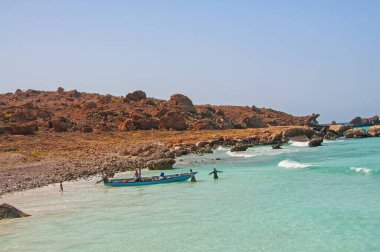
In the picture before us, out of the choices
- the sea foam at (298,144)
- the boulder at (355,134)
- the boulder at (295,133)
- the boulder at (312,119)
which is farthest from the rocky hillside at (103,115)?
the boulder at (355,134)

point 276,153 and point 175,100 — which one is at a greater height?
point 175,100

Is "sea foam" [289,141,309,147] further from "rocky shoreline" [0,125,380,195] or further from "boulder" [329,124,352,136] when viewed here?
"boulder" [329,124,352,136]

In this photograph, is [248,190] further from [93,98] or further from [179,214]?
[93,98]

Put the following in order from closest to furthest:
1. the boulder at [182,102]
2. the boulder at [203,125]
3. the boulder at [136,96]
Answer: the boulder at [203,125] → the boulder at [182,102] → the boulder at [136,96]

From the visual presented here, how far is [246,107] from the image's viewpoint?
137m

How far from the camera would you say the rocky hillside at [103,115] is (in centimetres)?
7544

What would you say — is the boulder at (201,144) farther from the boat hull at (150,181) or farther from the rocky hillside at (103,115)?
the boat hull at (150,181)

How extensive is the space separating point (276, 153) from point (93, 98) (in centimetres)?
7091

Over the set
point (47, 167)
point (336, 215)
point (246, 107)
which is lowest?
point (336, 215)

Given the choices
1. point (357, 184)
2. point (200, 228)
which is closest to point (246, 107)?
point (357, 184)

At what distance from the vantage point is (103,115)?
87.4m

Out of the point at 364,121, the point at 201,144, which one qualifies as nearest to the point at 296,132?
the point at 201,144

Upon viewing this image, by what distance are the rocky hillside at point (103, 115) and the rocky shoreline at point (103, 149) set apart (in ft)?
14.6

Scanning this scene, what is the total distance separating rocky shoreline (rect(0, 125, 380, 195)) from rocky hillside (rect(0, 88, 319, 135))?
4443mm
